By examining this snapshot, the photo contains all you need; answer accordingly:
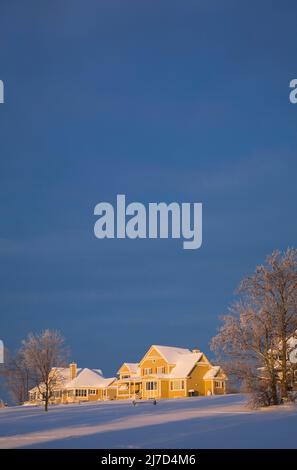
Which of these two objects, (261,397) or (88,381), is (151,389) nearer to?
(88,381)

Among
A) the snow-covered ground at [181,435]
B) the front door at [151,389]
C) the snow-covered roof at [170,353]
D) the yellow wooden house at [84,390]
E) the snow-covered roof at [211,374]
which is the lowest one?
the yellow wooden house at [84,390]

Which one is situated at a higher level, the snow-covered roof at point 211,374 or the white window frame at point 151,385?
the snow-covered roof at point 211,374

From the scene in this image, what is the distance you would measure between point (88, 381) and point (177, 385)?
33725 millimetres

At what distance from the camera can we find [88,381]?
405 ft

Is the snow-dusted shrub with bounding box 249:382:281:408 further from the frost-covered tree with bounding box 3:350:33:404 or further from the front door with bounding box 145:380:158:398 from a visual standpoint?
the frost-covered tree with bounding box 3:350:33:404

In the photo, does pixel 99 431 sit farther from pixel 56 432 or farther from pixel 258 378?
pixel 258 378

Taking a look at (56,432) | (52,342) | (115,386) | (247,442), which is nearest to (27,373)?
(115,386)

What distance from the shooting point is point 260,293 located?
161 ft

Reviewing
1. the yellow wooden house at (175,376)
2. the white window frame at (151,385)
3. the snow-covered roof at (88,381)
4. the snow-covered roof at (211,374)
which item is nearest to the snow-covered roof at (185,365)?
the yellow wooden house at (175,376)

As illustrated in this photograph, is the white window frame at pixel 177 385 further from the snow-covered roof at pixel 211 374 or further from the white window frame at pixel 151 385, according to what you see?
the snow-covered roof at pixel 211 374

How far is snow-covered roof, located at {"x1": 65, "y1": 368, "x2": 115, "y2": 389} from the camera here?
4801 inches

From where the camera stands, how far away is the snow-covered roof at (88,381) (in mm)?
121938

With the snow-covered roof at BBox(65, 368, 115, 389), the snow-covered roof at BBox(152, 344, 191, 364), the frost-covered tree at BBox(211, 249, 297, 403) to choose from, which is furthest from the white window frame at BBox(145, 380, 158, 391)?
the frost-covered tree at BBox(211, 249, 297, 403)

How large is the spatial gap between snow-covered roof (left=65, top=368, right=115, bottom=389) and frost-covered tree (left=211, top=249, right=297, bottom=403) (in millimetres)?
76543
